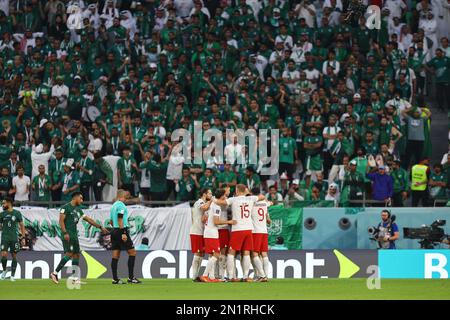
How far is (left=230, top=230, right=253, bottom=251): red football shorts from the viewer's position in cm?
2669

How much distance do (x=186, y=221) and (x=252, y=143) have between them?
3452mm

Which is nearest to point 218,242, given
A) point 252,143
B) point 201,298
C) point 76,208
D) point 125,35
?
point 76,208

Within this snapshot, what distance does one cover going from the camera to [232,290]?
926 inches

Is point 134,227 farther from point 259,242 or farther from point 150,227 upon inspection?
point 259,242

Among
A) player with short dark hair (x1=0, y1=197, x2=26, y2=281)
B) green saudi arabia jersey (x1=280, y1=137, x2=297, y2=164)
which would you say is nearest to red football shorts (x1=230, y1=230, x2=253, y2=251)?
player with short dark hair (x1=0, y1=197, x2=26, y2=281)

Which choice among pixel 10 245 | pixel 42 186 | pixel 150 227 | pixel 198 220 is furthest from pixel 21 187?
pixel 198 220

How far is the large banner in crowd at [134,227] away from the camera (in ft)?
105

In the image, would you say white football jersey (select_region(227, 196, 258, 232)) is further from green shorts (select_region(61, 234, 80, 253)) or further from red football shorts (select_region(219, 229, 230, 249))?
green shorts (select_region(61, 234, 80, 253))

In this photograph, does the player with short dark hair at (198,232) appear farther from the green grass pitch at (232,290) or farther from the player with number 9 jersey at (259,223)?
the player with number 9 jersey at (259,223)

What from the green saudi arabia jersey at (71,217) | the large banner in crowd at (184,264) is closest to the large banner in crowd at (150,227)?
the large banner in crowd at (184,264)

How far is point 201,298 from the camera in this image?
21.4 metres

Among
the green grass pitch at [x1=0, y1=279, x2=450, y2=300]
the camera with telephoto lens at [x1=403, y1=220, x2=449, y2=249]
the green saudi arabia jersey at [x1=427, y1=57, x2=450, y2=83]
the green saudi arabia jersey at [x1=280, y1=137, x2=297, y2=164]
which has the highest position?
the green saudi arabia jersey at [x1=427, y1=57, x2=450, y2=83]

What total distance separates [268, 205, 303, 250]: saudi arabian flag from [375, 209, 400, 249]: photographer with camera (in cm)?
223

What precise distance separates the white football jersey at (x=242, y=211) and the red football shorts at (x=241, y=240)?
0.32ft
